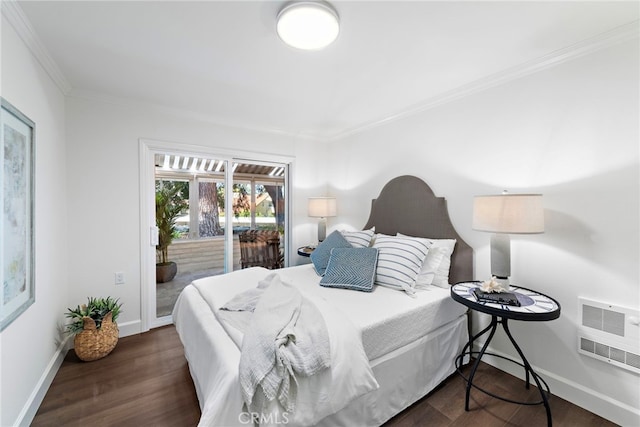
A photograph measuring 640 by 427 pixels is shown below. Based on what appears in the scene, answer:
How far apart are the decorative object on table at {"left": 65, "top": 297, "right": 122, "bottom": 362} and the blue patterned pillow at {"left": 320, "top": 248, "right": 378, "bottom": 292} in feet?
6.51

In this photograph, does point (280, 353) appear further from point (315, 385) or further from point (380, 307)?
point (380, 307)

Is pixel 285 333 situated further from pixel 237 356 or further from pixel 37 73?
pixel 37 73

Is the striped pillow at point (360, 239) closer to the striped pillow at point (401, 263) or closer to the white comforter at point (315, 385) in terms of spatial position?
the striped pillow at point (401, 263)

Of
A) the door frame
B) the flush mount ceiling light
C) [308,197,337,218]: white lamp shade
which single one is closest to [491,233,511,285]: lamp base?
the flush mount ceiling light

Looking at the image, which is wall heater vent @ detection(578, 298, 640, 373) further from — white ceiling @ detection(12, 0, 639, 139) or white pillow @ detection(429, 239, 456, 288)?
white ceiling @ detection(12, 0, 639, 139)

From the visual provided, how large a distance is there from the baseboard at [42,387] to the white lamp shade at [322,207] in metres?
2.86

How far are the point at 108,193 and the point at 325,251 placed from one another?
2287mm

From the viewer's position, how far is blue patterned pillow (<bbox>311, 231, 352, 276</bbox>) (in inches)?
104

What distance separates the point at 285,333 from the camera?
1311 millimetres

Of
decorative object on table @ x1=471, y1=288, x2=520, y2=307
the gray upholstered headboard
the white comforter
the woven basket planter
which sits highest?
the gray upholstered headboard

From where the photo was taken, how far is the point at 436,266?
2348mm

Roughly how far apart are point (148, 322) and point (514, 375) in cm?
355

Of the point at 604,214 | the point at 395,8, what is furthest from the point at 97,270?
the point at 604,214

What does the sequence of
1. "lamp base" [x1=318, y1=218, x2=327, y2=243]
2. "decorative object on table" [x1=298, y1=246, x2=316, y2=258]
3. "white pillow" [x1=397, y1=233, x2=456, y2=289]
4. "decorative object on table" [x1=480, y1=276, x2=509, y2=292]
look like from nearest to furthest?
"decorative object on table" [x1=480, y1=276, x2=509, y2=292] < "white pillow" [x1=397, y1=233, x2=456, y2=289] < "decorative object on table" [x1=298, y1=246, x2=316, y2=258] < "lamp base" [x1=318, y1=218, x2=327, y2=243]
